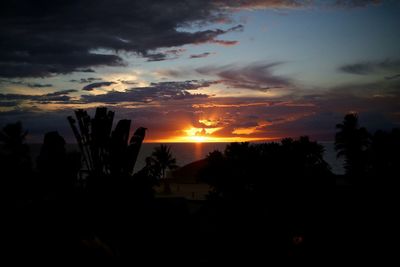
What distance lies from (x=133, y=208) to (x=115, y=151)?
221 centimetres

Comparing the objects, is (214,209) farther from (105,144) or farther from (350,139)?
(350,139)

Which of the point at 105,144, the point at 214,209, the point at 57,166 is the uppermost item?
the point at 105,144

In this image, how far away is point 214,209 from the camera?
11664 millimetres

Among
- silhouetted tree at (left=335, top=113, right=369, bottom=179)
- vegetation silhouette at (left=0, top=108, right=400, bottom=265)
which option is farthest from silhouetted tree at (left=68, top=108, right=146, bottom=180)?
silhouetted tree at (left=335, top=113, right=369, bottom=179)

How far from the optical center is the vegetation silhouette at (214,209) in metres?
10.6

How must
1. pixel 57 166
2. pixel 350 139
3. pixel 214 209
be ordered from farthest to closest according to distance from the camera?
pixel 350 139
pixel 57 166
pixel 214 209

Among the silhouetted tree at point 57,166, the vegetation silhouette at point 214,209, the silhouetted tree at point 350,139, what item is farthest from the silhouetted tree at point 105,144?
the silhouetted tree at point 350,139

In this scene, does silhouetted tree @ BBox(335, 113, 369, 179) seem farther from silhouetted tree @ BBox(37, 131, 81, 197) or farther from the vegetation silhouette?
silhouetted tree @ BBox(37, 131, 81, 197)

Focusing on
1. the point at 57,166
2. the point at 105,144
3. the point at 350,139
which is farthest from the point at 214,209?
the point at 350,139

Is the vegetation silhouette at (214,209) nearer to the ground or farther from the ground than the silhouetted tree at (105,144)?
nearer to the ground

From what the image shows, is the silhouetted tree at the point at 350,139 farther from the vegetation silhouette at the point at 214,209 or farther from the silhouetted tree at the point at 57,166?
the silhouetted tree at the point at 57,166

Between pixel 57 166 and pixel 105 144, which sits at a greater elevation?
pixel 105 144

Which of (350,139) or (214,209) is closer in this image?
(214,209)

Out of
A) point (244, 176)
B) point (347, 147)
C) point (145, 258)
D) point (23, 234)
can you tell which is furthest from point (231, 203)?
point (347, 147)
